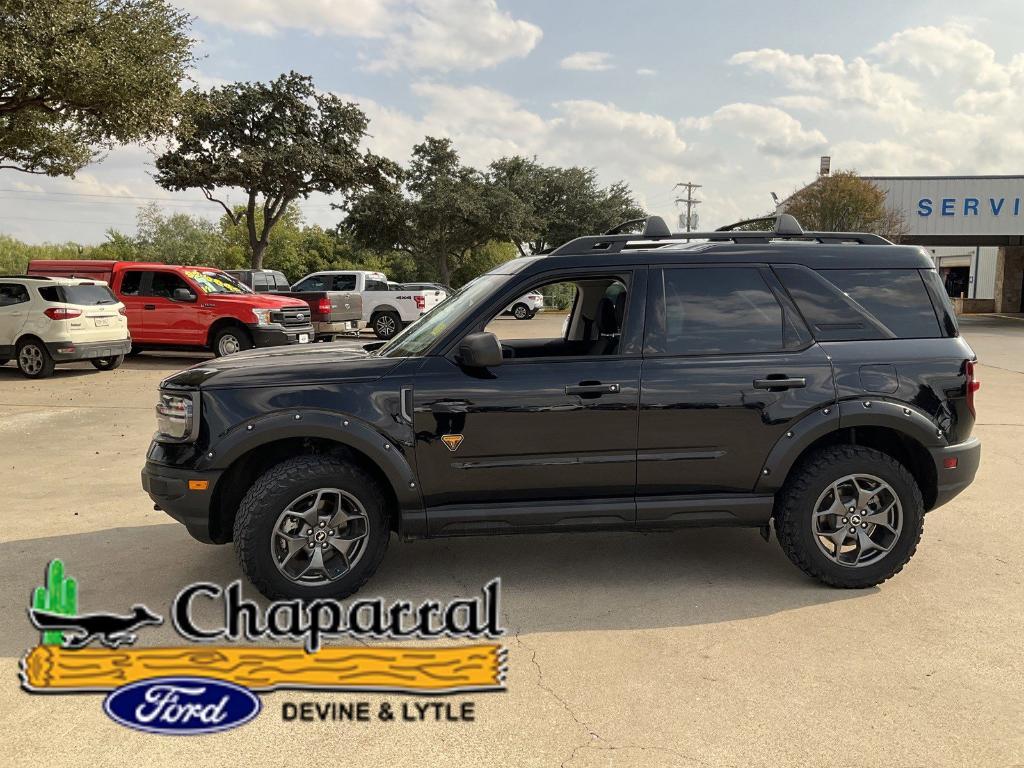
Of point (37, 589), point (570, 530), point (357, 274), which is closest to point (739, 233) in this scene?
point (570, 530)

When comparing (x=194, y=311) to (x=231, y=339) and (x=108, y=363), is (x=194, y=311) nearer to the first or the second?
(x=231, y=339)

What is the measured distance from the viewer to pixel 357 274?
72.1ft

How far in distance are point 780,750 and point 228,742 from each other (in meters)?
2.00

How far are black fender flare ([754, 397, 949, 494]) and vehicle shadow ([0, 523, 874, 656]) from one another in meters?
0.65

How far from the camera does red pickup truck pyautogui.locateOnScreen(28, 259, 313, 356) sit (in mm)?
15477

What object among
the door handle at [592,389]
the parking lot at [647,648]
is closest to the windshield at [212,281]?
the parking lot at [647,648]

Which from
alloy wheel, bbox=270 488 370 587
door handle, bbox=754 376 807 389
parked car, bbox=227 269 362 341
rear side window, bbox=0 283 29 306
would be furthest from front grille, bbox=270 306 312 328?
door handle, bbox=754 376 807 389

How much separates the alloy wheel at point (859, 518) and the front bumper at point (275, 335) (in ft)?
41.3

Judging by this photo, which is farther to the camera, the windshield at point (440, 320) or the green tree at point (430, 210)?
the green tree at point (430, 210)

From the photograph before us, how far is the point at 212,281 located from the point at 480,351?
44.4 ft

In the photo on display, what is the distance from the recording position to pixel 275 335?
15.7 metres

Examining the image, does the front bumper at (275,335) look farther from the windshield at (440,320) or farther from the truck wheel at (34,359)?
the windshield at (440,320)

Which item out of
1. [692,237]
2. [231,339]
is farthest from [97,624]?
[231,339]

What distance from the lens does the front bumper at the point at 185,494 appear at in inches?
161
